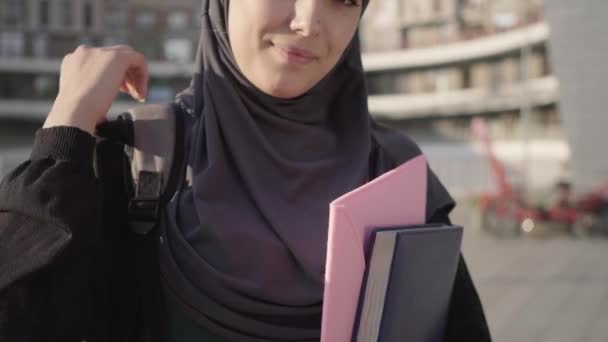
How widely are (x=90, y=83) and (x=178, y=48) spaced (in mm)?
31427

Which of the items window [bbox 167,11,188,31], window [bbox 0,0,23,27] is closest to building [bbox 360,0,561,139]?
window [bbox 167,11,188,31]

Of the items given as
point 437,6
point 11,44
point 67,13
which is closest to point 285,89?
point 437,6

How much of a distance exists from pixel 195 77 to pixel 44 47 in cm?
3120

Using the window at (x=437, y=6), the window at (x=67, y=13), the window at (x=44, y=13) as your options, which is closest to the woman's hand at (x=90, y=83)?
the window at (x=437, y=6)

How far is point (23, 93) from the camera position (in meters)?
29.0

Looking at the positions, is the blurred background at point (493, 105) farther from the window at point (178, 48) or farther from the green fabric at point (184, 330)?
the green fabric at point (184, 330)

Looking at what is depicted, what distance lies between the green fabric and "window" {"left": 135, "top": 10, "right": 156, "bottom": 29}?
3170 cm

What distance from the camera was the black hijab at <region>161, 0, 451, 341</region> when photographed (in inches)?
28.8

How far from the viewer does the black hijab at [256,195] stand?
2.40 feet

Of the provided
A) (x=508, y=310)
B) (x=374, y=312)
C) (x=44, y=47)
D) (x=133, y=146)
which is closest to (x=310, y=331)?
(x=374, y=312)

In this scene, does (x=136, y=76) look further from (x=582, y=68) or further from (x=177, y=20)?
(x=177, y=20)

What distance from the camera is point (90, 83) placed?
2.43ft

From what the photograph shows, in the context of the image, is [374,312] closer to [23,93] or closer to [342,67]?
[342,67]

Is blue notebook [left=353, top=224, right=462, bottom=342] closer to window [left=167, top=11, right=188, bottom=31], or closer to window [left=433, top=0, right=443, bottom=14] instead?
window [left=433, top=0, right=443, bottom=14]
